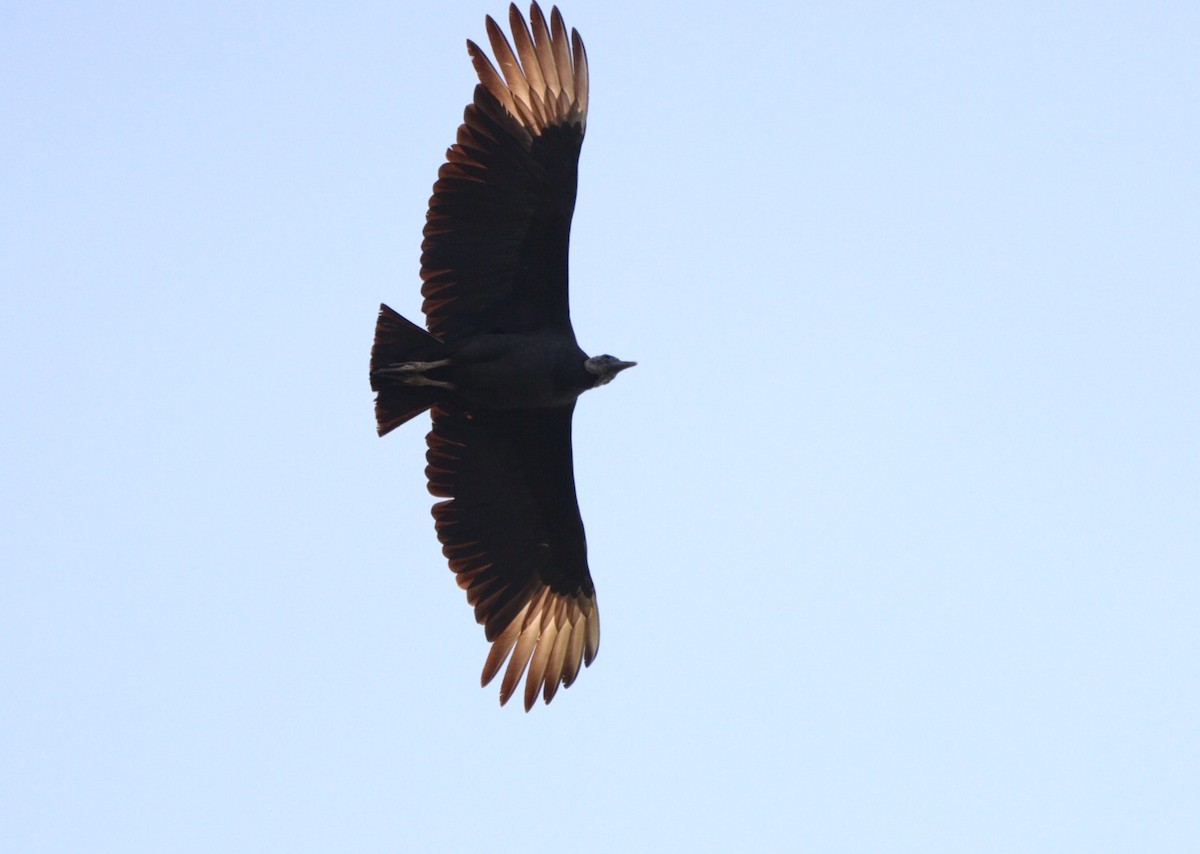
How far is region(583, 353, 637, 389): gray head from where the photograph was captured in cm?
969

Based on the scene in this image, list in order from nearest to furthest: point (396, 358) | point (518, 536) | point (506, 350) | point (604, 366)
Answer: point (396, 358) < point (506, 350) < point (604, 366) < point (518, 536)

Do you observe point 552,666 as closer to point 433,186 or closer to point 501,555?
point 501,555

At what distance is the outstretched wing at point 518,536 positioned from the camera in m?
9.93

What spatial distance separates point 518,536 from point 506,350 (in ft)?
4.50

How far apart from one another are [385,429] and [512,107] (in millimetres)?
2037

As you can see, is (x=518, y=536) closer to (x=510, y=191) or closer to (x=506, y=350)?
(x=506, y=350)

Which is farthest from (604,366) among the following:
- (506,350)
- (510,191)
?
(510,191)

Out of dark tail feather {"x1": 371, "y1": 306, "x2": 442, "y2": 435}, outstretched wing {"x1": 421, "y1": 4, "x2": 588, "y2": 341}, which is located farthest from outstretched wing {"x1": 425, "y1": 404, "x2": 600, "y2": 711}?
outstretched wing {"x1": 421, "y1": 4, "x2": 588, "y2": 341}

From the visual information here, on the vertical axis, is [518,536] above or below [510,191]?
below

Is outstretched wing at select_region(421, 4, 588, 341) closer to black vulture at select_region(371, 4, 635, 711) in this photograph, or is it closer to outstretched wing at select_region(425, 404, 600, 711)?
black vulture at select_region(371, 4, 635, 711)

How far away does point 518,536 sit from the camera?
403 inches

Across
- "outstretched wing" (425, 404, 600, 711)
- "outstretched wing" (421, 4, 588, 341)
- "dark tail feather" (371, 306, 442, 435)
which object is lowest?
"outstretched wing" (425, 404, 600, 711)

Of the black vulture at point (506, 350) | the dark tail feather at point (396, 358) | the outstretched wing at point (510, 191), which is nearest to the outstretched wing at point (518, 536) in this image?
the black vulture at point (506, 350)

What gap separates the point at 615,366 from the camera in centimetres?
971
